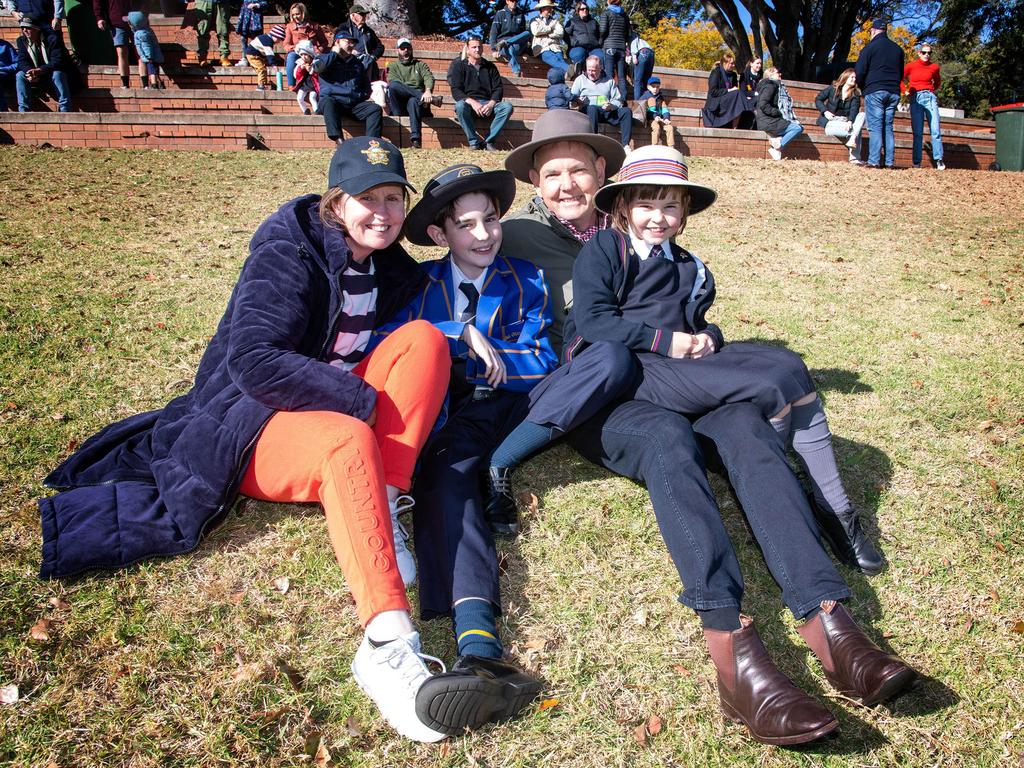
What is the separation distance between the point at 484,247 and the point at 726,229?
6.63 metres

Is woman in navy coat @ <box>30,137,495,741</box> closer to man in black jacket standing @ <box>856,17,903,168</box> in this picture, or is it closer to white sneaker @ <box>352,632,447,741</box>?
white sneaker @ <box>352,632,447,741</box>

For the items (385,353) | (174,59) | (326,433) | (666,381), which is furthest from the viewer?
(174,59)

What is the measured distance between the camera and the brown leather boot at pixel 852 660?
8.02ft

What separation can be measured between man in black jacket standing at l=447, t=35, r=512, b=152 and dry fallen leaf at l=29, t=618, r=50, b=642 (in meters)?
11.4

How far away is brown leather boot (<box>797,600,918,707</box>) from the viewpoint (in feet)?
8.02

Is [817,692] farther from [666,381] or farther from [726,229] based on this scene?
[726,229]

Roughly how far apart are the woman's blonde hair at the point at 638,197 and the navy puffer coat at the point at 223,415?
4.76 feet

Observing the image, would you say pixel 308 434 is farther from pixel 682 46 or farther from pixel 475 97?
pixel 682 46

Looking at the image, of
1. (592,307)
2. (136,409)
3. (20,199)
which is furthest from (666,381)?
(20,199)

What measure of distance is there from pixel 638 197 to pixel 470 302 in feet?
3.25

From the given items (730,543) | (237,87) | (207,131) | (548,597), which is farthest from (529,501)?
(237,87)

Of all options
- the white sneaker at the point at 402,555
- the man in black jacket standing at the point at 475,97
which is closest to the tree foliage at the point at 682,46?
the man in black jacket standing at the point at 475,97

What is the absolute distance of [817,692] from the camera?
270 cm

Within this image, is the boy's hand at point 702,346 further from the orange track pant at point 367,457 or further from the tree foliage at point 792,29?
the tree foliage at point 792,29
